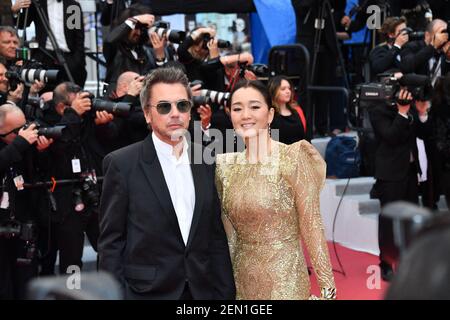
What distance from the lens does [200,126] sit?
242 inches

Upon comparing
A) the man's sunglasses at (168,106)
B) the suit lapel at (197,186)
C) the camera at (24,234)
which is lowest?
the camera at (24,234)

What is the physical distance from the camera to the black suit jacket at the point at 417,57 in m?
7.47

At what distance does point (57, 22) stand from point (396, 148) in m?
3.29

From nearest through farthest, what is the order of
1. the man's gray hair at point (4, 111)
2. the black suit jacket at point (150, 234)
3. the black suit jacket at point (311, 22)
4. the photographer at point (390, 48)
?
the black suit jacket at point (150, 234) → the man's gray hair at point (4, 111) → the photographer at point (390, 48) → the black suit jacket at point (311, 22)

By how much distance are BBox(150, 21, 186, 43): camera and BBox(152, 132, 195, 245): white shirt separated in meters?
3.21

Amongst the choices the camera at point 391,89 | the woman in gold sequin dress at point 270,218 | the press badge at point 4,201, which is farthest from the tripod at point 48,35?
the woman in gold sequin dress at point 270,218

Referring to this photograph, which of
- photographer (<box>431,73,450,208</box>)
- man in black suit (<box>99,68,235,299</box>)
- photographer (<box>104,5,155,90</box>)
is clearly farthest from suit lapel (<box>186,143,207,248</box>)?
photographer (<box>431,73,450,208</box>)

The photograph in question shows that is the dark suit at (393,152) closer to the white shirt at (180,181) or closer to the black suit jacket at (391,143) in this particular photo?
the black suit jacket at (391,143)

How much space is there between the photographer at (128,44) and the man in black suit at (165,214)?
3.06 meters

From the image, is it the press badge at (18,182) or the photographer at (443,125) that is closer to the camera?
the press badge at (18,182)

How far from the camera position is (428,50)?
744 centimetres

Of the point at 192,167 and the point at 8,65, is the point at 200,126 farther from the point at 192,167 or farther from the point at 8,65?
the point at 192,167

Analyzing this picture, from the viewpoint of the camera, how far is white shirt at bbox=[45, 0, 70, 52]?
7621 mm
